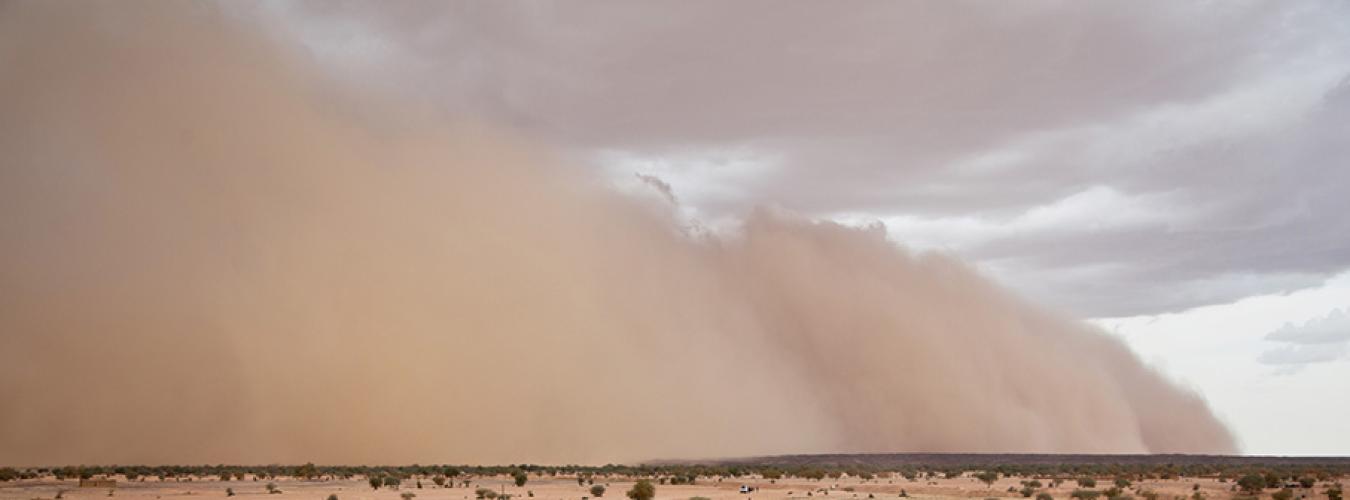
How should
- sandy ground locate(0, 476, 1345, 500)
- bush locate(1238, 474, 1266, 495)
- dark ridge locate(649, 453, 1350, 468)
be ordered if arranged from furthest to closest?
1. dark ridge locate(649, 453, 1350, 468)
2. bush locate(1238, 474, 1266, 495)
3. sandy ground locate(0, 476, 1345, 500)

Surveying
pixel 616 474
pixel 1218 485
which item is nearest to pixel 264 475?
pixel 616 474

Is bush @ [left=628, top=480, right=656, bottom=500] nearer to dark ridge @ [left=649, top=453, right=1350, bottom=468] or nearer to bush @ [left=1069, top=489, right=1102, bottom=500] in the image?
bush @ [left=1069, top=489, right=1102, bottom=500]

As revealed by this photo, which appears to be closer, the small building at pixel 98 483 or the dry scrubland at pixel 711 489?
the dry scrubland at pixel 711 489

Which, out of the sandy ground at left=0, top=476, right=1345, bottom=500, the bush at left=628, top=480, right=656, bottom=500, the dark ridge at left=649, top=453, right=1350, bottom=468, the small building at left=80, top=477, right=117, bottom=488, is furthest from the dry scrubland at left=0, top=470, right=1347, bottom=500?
the dark ridge at left=649, top=453, right=1350, bottom=468

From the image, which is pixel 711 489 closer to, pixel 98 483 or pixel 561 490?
pixel 561 490

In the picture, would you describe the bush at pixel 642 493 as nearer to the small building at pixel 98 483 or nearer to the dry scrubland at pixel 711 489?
the dry scrubland at pixel 711 489

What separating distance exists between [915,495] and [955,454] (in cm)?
6640

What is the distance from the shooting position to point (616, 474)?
191 ft

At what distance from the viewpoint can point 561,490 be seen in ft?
133

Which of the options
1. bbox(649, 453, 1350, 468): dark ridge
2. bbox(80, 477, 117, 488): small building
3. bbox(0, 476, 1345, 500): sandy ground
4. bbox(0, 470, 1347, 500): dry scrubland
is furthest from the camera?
bbox(649, 453, 1350, 468): dark ridge

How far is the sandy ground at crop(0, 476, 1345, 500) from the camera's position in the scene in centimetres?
3575

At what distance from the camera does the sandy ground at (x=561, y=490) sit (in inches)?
1407

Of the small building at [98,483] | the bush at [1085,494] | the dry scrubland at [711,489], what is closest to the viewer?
the bush at [1085,494]

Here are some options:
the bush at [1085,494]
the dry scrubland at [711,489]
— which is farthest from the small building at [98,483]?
the bush at [1085,494]
